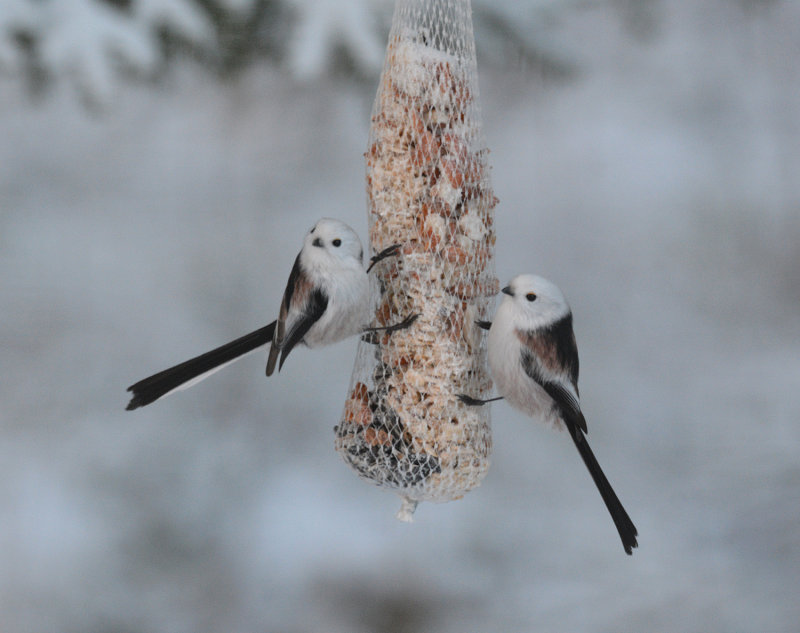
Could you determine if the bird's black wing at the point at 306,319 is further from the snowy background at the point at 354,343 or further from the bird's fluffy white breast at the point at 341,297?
the snowy background at the point at 354,343

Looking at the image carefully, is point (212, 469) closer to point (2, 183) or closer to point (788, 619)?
point (2, 183)

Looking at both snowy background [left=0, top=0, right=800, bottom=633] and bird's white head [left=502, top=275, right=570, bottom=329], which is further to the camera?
snowy background [left=0, top=0, right=800, bottom=633]

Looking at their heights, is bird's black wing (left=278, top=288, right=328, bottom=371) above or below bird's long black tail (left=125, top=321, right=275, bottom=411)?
above

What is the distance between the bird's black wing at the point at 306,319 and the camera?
1.41 metres

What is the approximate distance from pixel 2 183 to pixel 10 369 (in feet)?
1.39

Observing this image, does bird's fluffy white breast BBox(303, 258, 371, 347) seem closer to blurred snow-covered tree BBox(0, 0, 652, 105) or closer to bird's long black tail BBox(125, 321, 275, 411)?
bird's long black tail BBox(125, 321, 275, 411)

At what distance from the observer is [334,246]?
1411mm

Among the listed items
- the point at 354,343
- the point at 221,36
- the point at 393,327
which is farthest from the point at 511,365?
the point at 221,36

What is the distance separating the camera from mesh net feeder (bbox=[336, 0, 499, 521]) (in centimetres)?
144

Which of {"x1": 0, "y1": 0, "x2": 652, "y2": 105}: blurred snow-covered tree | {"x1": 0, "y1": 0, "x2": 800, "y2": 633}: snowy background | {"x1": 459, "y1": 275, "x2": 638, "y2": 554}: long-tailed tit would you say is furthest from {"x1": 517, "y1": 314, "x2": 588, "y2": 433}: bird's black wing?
{"x1": 0, "y1": 0, "x2": 652, "y2": 105}: blurred snow-covered tree

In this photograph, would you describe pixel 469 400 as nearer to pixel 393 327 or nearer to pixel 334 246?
pixel 393 327

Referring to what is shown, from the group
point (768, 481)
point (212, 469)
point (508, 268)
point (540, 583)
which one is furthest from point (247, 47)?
point (768, 481)

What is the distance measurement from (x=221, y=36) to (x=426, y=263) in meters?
0.94

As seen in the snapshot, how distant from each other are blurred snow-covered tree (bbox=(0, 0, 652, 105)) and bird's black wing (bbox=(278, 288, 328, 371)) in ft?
2.67
